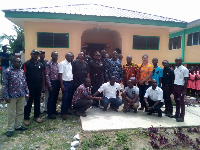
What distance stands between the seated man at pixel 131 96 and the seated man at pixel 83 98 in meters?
1.16

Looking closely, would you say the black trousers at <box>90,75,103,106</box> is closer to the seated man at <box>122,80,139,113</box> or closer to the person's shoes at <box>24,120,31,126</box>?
the seated man at <box>122,80,139,113</box>

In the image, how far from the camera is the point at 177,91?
4699 mm

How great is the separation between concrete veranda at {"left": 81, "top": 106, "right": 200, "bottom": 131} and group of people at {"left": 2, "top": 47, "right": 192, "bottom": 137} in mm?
186

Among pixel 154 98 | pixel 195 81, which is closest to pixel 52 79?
pixel 154 98

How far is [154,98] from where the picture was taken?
507 centimetres

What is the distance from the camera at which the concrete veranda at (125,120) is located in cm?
429

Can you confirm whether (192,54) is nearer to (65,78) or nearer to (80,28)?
(80,28)

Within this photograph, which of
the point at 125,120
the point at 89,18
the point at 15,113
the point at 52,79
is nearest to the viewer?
the point at 15,113

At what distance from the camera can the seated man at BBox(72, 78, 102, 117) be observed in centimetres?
488

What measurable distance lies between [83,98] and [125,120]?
1341 mm

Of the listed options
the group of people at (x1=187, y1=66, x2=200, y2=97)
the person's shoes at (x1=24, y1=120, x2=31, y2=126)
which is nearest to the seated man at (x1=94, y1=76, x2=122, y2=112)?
the person's shoes at (x1=24, y1=120, x2=31, y2=126)

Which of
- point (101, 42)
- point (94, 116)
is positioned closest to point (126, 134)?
point (94, 116)

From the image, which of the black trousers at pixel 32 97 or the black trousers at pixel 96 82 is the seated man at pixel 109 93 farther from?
the black trousers at pixel 32 97

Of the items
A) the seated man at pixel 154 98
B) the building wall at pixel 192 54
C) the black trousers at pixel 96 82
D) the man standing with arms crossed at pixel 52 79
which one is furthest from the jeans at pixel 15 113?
the building wall at pixel 192 54
